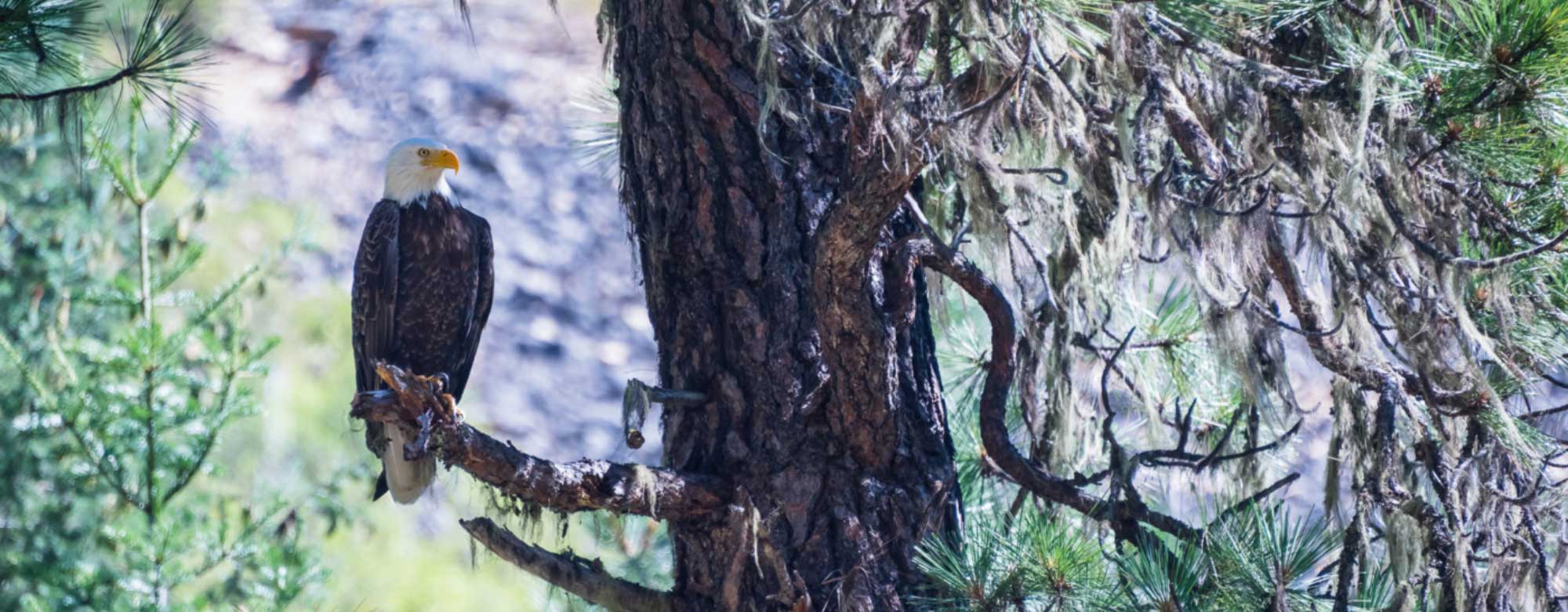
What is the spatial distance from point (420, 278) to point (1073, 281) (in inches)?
69.6

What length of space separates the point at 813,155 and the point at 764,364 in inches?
16.1

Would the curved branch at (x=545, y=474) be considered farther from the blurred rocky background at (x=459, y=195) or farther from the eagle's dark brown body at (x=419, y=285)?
the blurred rocky background at (x=459, y=195)

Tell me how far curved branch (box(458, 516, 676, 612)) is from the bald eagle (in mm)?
1009

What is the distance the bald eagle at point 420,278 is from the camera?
11.7ft

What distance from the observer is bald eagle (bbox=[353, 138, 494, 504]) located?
11.7ft

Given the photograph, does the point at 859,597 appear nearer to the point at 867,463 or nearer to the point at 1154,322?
the point at 867,463

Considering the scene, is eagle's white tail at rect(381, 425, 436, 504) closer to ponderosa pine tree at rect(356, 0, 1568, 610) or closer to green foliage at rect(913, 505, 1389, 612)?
ponderosa pine tree at rect(356, 0, 1568, 610)

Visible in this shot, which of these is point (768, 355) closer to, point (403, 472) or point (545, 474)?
point (545, 474)

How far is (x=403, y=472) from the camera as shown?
3.35m

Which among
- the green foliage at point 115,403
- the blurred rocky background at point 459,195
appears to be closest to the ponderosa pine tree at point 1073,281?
the green foliage at point 115,403

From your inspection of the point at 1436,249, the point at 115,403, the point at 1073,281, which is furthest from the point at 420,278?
the point at 1436,249

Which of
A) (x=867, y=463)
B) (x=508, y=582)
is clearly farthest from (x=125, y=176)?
(x=508, y=582)

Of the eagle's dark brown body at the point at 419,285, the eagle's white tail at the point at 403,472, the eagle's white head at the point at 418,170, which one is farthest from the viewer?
the eagle's white head at the point at 418,170

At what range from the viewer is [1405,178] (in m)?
2.21
